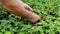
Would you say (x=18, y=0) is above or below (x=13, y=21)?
above

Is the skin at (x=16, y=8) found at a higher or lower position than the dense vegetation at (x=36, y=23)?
higher

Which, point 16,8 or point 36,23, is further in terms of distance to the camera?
point 36,23

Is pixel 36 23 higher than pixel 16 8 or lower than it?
lower

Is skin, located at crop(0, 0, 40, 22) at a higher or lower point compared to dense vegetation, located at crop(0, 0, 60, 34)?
higher

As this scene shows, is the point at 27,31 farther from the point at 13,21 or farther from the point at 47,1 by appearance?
the point at 47,1

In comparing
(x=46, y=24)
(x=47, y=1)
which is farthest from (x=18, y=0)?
(x=47, y=1)

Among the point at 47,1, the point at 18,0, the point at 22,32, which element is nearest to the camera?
the point at 22,32

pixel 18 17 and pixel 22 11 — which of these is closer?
pixel 22 11

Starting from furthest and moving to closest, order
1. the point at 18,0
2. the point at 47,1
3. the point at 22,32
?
the point at 47,1 < the point at 18,0 < the point at 22,32
